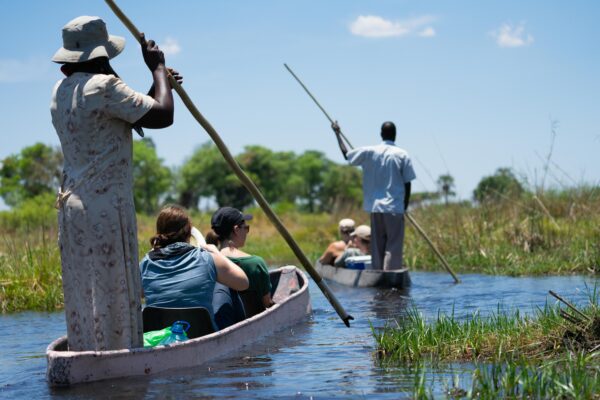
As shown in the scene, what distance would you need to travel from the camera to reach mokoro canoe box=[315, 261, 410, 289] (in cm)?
1235

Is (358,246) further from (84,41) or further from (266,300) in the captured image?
(84,41)

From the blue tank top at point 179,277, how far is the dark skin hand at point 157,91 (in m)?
1.48

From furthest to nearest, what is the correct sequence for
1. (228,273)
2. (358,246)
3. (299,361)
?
(358,246) < (228,273) < (299,361)

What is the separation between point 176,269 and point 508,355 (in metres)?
2.47

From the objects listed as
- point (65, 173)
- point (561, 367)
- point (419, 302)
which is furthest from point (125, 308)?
point (419, 302)

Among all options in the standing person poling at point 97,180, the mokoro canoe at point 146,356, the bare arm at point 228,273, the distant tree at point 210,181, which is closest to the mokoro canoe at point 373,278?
the mokoro canoe at point 146,356

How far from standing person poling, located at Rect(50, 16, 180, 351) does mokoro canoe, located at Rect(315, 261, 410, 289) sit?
6.97 metres

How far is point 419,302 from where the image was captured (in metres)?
10.8

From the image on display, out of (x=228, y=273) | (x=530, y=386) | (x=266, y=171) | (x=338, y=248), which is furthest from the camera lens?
(x=266, y=171)

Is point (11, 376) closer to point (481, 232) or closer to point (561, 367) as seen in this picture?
point (561, 367)

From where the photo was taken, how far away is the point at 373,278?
1257cm

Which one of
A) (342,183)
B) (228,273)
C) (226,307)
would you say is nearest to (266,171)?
(342,183)

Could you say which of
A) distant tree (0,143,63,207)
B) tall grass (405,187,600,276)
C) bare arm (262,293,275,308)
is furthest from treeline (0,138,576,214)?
bare arm (262,293,275,308)

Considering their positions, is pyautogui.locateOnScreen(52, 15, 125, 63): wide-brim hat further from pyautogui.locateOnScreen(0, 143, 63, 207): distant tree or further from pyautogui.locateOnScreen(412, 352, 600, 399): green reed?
pyautogui.locateOnScreen(0, 143, 63, 207): distant tree
